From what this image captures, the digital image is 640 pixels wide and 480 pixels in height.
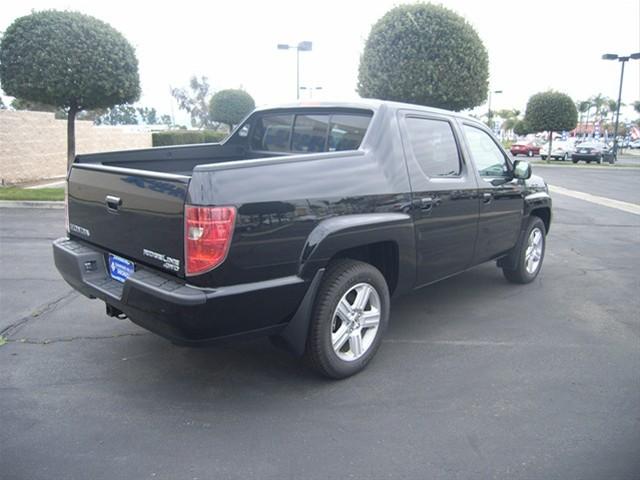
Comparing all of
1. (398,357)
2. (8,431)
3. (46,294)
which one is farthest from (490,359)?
(46,294)

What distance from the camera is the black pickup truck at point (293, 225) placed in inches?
115

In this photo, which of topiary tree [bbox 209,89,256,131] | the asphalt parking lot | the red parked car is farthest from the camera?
the red parked car

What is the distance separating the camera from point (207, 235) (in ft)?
9.39

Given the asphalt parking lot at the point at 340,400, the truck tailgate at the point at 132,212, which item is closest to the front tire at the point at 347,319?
the asphalt parking lot at the point at 340,400

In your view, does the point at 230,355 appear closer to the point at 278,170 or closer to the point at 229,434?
the point at 229,434

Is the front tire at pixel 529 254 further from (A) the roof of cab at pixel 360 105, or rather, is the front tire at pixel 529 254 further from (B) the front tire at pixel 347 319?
(B) the front tire at pixel 347 319

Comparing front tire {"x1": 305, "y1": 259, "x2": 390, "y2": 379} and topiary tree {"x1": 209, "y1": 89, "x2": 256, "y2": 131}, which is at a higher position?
topiary tree {"x1": 209, "y1": 89, "x2": 256, "y2": 131}

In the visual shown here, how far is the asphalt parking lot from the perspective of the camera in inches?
110

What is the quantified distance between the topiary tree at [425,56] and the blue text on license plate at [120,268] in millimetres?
13067

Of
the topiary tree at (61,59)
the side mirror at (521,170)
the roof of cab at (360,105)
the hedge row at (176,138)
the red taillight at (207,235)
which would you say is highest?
the topiary tree at (61,59)

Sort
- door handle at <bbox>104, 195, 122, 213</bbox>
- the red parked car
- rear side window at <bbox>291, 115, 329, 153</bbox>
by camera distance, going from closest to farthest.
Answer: door handle at <bbox>104, 195, 122, 213</bbox>, rear side window at <bbox>291, 115, 329, 153</bbox>, the red parked car

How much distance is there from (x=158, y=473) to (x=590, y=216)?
10887 millimetres

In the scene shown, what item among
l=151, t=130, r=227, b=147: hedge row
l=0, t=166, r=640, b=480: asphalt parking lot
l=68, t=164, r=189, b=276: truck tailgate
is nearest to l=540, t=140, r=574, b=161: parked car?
l=151, t=130, r=227, b=147: hedge row

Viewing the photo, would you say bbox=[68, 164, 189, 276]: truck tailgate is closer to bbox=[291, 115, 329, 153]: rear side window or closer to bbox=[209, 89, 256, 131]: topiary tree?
bbox=[291, 115, 329, 153]: rear side window
